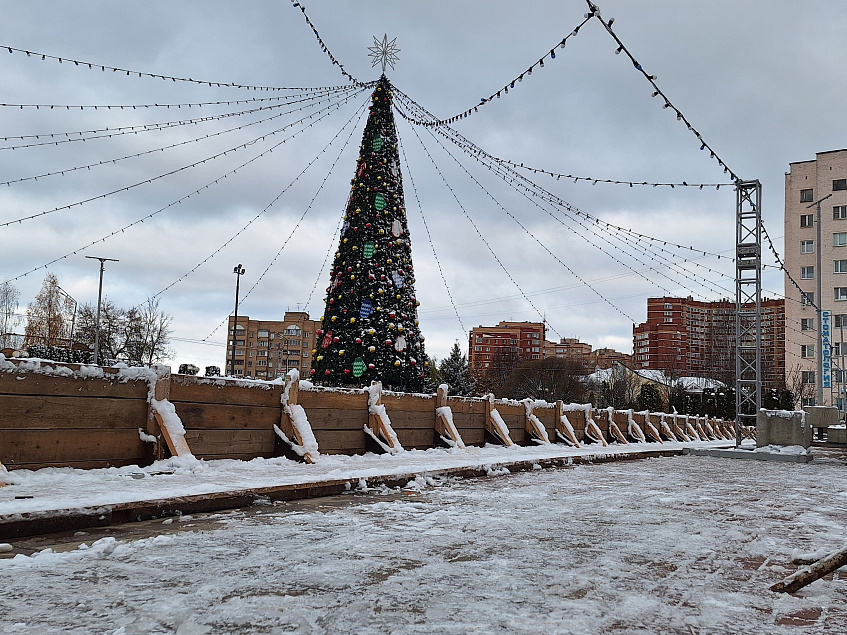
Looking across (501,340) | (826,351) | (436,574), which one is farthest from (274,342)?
(436,574)

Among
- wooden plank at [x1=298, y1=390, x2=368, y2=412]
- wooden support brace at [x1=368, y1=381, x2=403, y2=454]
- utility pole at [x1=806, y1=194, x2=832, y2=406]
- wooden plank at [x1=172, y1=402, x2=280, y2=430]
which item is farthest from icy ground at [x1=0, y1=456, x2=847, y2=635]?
utility pole at [x1=806, y1=194, x2=832, y2=406]

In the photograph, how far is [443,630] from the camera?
8.57 ft

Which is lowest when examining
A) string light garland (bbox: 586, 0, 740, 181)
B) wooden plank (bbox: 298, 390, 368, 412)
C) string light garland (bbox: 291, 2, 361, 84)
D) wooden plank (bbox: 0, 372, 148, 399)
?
wooden plank (bbox: 298, 390, 368, 412)

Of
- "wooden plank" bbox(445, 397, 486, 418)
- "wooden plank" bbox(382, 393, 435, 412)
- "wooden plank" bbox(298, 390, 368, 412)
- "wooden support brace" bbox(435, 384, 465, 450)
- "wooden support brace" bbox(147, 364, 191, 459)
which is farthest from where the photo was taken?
"wooden plank" bbox(445, 397, 486, 418)

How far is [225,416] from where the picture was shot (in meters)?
7.38

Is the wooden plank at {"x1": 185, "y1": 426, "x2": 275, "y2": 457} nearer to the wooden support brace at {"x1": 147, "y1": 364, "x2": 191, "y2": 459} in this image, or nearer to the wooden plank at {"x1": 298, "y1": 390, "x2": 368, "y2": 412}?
the wooden support brace at {"x1": 147, "y1": 364, "x2": 191, "y2": 459}

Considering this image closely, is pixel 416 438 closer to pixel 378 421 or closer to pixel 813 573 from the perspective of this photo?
pixel 378 421

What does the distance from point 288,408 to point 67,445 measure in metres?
2.57

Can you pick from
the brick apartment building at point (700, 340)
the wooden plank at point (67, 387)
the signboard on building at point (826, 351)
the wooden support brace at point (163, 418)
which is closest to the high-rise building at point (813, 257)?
the brick apartment building at point (700, 340)

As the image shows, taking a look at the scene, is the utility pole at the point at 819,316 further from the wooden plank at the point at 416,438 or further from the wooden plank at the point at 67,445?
the wooden plank at the point at 67,445

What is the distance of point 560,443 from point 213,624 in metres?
12.8

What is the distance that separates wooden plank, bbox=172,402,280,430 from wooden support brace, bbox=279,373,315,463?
0.08 meters

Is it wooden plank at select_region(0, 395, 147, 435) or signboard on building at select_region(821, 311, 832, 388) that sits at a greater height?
signboard on building at select_region(821, 311, 832, 388)

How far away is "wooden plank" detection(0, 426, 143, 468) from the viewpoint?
18.2 ft
